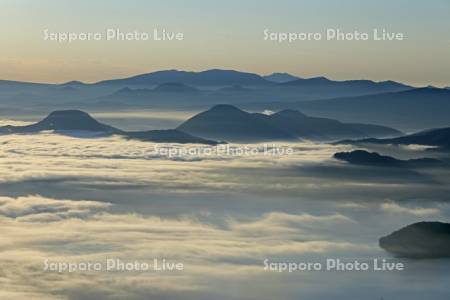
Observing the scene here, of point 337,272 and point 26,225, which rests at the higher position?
point 26,225

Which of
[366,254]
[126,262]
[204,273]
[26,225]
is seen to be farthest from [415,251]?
[26,225]

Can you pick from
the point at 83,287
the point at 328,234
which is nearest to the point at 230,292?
Result: the point at 83,287

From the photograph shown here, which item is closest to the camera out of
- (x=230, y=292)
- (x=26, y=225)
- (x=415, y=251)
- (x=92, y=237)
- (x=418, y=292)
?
(x=230, y=292)

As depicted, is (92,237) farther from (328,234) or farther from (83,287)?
(328,234)

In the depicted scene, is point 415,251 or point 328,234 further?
point 328,234

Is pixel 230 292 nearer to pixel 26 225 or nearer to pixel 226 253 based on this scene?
pixel 226 253

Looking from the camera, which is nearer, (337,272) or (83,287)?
(83,287)

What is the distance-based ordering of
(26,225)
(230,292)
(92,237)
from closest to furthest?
(230,292) < (92,237) < (26,225)
